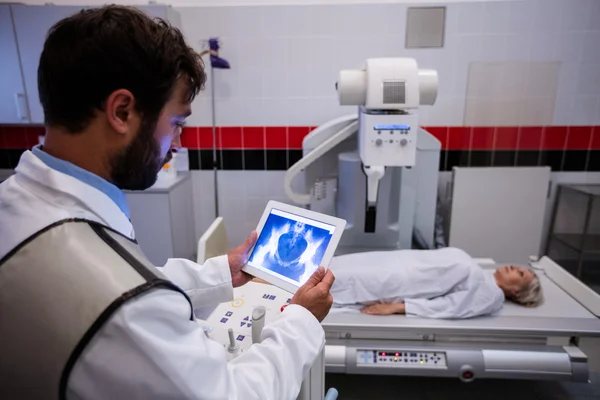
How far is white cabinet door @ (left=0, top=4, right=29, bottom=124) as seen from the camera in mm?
2141

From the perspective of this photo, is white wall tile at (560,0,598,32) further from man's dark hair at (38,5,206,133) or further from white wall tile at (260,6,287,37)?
man's dark hair at (38,5,206,133)

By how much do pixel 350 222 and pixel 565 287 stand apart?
3.52 feet

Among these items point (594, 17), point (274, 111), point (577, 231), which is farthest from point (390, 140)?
point (577, 231)

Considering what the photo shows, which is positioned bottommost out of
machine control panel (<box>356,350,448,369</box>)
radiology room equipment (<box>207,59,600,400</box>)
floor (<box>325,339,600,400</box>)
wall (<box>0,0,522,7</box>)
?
floor (<box>325,339,600,400</box>)

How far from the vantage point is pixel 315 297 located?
88 centimetres

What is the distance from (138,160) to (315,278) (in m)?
0.46

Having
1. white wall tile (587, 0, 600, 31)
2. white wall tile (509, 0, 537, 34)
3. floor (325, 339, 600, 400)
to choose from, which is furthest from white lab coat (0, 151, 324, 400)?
white wall tile (587, 0, 600, 31)

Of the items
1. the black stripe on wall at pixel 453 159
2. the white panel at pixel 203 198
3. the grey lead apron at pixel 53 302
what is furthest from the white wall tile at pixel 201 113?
the grey lead apron at pixel 53 302

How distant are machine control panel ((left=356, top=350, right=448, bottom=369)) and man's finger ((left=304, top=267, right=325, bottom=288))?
31.5 inches

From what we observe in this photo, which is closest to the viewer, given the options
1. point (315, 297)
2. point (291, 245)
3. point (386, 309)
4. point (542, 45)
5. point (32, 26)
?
point (315, 297)

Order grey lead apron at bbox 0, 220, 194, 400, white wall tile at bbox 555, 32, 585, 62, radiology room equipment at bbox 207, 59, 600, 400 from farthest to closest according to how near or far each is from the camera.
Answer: white wall tile at bbox 555, 32, 585, 62 < radiology room equipment at bbox 207, 59, 600, 400 < grey lead apron at bbox 0, 220, 194, 400

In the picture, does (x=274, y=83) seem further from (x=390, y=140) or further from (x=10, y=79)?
(x=10, y=79)

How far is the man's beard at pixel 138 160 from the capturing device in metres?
0.67

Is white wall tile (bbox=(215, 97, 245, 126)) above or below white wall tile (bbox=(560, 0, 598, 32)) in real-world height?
below
